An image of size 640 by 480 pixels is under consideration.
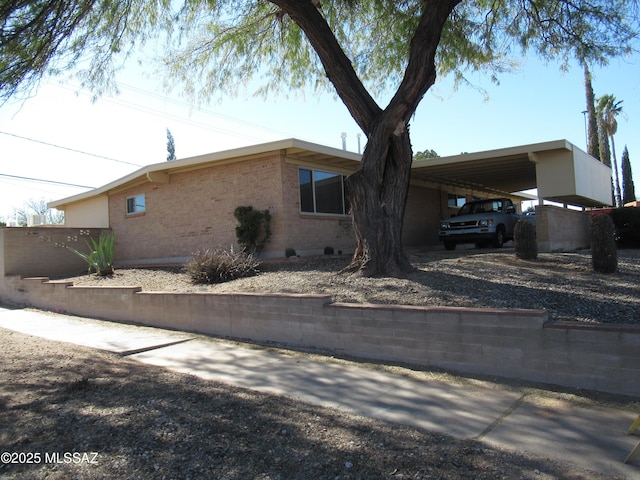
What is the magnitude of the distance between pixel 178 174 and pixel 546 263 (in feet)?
36.5

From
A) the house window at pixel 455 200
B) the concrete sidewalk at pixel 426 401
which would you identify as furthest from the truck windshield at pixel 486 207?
the concrete sidewalk at pixel 426 401

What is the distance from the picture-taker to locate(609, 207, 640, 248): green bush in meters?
15.4

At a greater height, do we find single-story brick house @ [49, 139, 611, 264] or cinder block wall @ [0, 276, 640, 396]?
single-story brick house @ [49, 139, 611, 264]

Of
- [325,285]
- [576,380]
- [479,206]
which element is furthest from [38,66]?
[479,206]

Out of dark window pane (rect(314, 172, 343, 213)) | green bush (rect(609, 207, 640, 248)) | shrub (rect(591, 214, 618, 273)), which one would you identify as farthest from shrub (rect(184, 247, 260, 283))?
green bush (rect(609, 207, 640, 248))

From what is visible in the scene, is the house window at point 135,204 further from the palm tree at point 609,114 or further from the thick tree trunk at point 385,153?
the palm tree at point 609,114

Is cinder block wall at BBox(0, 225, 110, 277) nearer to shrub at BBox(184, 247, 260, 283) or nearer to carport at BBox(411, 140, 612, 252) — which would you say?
shrub at BBox(184, 247, 260, 283)

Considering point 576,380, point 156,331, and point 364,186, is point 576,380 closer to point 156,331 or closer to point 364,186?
point 364,186

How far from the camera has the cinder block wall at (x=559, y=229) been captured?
1277 cm

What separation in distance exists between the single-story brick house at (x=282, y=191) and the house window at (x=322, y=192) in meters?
0.03

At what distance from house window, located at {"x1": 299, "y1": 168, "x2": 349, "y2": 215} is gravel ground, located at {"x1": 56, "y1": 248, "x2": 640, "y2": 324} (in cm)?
310

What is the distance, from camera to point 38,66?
966cm

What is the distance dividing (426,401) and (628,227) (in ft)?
45.2

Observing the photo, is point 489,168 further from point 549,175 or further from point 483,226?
point 549,175
